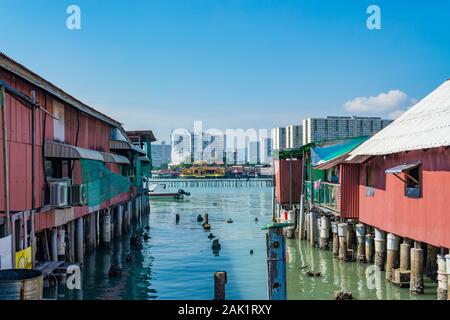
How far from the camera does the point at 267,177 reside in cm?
14088

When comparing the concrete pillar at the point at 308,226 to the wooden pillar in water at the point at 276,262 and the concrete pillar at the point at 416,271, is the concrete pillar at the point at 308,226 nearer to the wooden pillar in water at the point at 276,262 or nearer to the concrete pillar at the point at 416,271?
the concrete pillar at the point at 416,271

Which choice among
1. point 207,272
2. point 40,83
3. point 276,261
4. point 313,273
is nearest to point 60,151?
point 40,83

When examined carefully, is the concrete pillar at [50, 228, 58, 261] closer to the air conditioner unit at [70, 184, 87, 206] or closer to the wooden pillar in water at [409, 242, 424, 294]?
the air conditioner unit at [70, 184, 87, 206]

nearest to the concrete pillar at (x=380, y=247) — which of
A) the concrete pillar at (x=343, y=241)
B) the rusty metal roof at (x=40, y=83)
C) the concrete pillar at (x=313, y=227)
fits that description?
the concrete pillar at (x=343, y=241)

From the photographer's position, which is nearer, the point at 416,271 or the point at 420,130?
the point at 416,271

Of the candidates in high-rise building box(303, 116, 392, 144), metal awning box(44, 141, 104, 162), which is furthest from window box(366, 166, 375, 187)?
high-rise building box(303, 116, 392, 144)

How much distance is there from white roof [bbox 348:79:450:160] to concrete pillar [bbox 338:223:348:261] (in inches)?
129

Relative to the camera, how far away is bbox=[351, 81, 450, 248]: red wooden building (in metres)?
14.7

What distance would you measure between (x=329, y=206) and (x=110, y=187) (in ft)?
34.8

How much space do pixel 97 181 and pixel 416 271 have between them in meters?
12.8

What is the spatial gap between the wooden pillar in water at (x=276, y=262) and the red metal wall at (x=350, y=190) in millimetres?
12081

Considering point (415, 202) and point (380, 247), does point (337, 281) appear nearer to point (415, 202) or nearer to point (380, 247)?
point (380, 247)

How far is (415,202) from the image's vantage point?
54.4 ft
